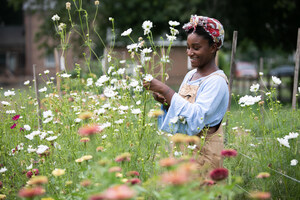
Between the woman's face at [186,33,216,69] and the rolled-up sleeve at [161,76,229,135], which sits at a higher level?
the woman's face at [186,33,216,69]

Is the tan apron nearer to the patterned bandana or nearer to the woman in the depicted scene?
the woman

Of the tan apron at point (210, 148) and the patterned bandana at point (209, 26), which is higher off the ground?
the patterned bandana at point (209, 26)

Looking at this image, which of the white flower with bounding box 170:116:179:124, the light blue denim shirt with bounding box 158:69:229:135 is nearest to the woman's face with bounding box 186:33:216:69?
the light blue denim shirt with bounding box 158:69:229:135

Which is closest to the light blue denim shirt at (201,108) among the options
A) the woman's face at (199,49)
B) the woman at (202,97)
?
the woman at (202,97)

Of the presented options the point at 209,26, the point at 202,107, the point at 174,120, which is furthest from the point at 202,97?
the point at 209,26

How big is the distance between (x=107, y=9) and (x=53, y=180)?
41.7ft

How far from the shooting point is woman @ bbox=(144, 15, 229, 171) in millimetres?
2336

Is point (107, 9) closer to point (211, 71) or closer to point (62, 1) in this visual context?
point (62, 1)

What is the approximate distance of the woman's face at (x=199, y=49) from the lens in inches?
96.9

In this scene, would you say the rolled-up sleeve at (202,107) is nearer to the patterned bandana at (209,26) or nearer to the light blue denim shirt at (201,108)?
the light blue denim shirt at (201,108)

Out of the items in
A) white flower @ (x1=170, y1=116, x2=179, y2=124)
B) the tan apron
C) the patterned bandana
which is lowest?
the tan apron

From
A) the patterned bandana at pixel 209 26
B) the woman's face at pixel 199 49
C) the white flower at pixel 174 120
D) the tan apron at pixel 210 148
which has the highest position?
the patterned bandana at pixel 209 26

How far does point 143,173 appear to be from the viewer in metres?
2.46

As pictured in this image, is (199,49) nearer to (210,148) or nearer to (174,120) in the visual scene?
(174,120)
